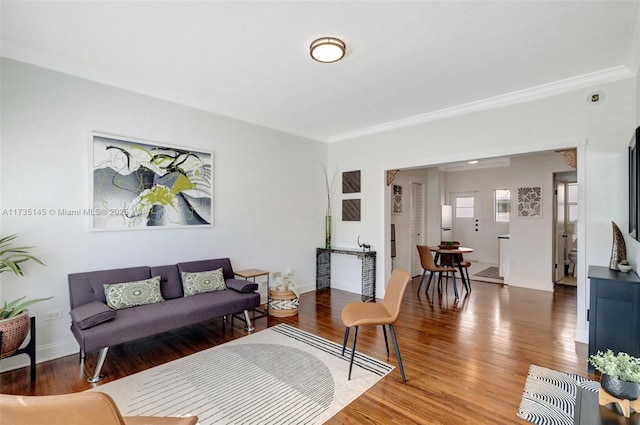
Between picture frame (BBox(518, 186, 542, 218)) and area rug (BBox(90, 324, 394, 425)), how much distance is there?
479 centimetres

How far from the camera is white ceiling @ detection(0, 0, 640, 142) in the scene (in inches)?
87.2

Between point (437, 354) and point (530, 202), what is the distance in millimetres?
4366

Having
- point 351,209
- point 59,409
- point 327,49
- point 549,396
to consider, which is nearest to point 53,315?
point 59,409

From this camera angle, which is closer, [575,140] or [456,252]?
[575,140]

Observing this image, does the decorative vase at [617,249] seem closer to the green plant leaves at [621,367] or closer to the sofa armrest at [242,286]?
the green plant leaves at [621,367]

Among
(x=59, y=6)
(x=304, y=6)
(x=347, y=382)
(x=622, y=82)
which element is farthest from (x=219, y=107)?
(x=622, y=82)

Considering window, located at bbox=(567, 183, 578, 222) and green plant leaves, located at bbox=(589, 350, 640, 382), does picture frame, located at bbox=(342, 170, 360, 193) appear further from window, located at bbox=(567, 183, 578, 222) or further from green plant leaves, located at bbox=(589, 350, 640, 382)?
window, located at bbox=(567, 183, 578, 222)

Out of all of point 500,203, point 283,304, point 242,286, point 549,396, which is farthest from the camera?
point 500,203

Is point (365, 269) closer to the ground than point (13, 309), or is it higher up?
closer to the ground

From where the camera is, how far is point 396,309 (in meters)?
2.65

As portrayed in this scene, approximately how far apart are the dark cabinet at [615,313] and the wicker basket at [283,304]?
315cm

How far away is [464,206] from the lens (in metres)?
9.23

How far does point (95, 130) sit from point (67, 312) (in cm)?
189

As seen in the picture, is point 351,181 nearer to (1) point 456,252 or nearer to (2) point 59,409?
(1) point 456,252
